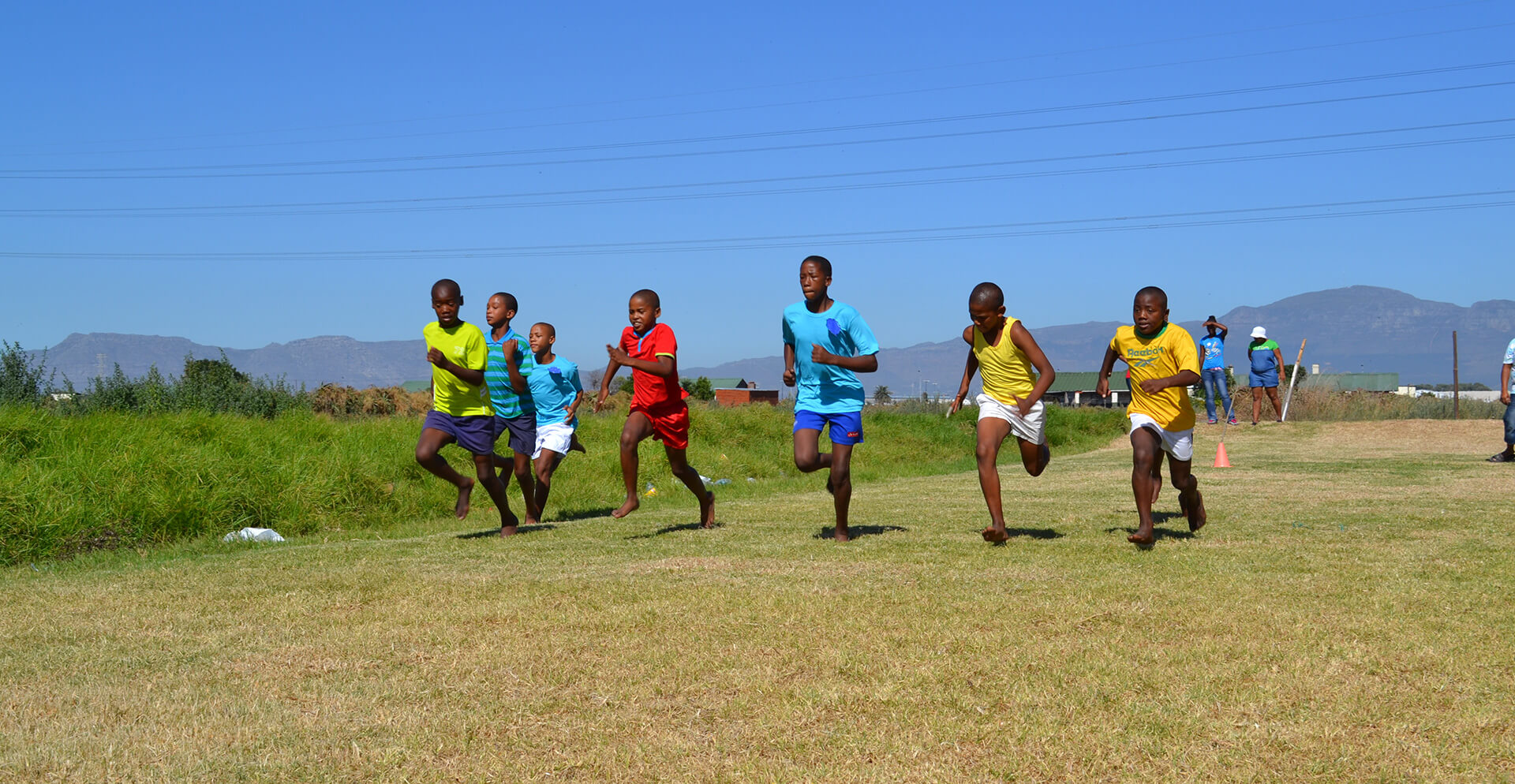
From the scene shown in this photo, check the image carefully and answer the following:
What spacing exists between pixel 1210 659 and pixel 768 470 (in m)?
15.2

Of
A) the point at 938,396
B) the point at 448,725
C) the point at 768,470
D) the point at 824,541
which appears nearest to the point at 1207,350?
the point at 768,470

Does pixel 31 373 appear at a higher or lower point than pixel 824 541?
higher

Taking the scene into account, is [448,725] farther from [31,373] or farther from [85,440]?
[31,373]

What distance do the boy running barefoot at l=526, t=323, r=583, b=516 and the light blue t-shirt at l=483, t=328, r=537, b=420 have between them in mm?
368

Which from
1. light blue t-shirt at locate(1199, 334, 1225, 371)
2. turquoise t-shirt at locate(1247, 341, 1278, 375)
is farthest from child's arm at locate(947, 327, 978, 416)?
turquoise t-shirt at locate(1247, 341, 1278, 375)

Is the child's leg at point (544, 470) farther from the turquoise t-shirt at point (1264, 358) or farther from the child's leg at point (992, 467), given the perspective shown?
the turquoise t-shirt at point (1264, 358)

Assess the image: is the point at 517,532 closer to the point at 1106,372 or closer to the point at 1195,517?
the point at 1106,372

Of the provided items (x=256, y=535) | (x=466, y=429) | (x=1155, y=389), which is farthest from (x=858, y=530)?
(x=256, y=535)

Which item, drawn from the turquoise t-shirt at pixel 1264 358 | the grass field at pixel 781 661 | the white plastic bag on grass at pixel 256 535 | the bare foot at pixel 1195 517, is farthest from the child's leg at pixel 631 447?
the turquoise t-shirt at pixel 1264 358

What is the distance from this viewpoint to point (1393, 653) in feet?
16.2

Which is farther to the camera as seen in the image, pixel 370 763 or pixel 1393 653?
pixel 1393 653

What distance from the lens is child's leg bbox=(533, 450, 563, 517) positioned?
36.7 ft

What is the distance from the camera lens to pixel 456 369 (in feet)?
30.4

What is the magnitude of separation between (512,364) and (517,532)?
138cm
